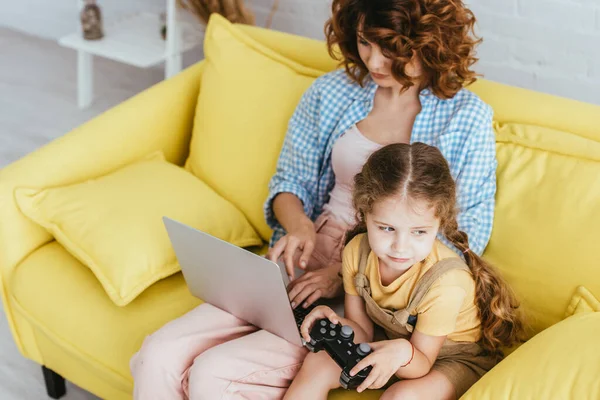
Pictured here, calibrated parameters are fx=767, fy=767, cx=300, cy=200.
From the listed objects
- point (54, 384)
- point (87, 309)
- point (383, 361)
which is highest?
point (383, 361)

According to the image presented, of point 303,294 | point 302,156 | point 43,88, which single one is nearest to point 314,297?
point 303,294

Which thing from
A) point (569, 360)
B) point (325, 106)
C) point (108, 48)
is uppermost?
point (325, 106)

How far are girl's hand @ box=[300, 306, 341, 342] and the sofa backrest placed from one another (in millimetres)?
375

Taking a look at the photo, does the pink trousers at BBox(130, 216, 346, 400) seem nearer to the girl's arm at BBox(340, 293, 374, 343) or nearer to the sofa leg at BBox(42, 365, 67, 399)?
the girl's arm at BBox(340, 293, 374, 343)

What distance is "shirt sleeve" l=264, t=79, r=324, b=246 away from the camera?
1.71 m

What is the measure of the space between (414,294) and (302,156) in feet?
1.64

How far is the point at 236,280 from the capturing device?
4.50 ft

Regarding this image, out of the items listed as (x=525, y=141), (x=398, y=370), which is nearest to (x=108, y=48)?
(x=525, y=141)

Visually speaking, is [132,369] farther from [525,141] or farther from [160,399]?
[525,141]

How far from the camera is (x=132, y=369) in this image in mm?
1483

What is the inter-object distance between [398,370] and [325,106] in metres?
0.63

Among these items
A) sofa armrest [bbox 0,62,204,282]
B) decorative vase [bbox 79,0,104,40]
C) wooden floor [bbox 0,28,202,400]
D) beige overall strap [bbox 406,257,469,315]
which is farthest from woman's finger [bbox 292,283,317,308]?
decorative vase [bbox 79,0,104,40]

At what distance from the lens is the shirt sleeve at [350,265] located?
4.67 feet

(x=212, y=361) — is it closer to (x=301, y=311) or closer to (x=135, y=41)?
(x=301, y=311)
